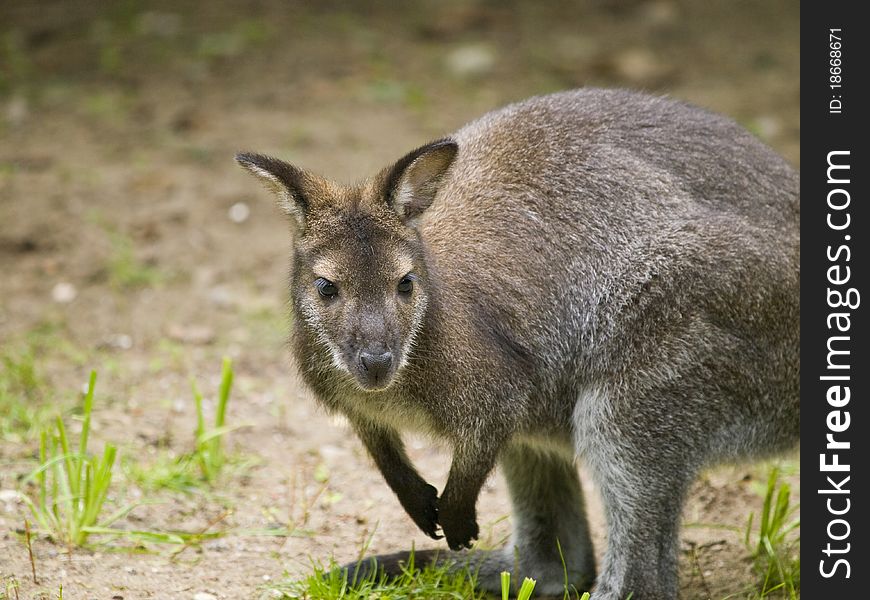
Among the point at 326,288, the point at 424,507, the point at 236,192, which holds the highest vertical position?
the point at 236,192

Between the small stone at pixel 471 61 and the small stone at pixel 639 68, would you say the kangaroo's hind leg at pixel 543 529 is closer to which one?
the small stone at pixel 639 68

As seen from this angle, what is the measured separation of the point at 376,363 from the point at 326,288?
393mm

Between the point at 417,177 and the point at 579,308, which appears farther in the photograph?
the point at 579,308

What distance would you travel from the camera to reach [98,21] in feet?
35.3

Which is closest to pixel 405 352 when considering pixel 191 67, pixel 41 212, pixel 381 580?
pixel 381 580

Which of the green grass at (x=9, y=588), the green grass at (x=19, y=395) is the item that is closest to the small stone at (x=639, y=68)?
the green grass at (x=19, y=395)

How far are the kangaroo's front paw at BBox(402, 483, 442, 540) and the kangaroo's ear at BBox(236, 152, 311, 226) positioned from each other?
125 cm

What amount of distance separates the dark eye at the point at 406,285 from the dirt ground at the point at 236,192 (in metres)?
1.07

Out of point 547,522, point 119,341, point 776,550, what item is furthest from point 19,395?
point 776,550

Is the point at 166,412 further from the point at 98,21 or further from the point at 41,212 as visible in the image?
the point at 98,21

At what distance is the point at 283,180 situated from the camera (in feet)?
15.3

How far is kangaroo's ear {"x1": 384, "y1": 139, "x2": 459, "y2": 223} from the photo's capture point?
4.69 metres

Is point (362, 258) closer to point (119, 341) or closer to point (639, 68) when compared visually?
point (119, 341)
